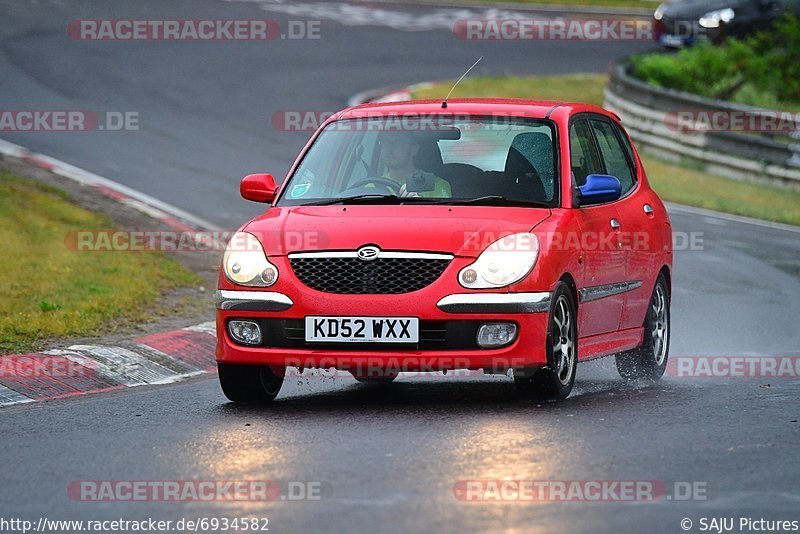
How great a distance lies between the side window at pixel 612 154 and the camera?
10273mm

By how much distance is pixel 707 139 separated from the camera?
971 inches

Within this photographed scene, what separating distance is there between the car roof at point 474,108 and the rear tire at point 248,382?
1.83m

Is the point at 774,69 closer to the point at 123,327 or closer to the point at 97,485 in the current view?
the point at 123,327

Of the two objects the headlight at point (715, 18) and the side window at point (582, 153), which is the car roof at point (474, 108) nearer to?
the side window at point (582, 153)

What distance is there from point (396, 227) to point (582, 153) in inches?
70.8

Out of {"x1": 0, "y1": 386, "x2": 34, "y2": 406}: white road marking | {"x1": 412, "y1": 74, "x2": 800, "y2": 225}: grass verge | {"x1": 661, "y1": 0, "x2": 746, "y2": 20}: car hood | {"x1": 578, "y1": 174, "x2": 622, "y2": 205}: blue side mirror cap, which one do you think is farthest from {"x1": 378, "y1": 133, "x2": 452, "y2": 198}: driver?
{"x1": 661, "y1": 0, "x2": 746, "y2": 20}: car hood

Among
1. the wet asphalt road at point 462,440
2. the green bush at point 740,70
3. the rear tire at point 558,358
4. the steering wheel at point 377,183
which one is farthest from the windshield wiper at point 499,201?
the green bush at point 740,70

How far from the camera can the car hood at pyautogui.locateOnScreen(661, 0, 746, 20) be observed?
33.2 m

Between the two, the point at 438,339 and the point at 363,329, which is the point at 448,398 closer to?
the point at 438,339

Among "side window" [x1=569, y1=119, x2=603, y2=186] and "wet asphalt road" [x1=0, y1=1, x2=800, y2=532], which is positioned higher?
"side window" [x1=569, y1=119, x2=603, y2=186]

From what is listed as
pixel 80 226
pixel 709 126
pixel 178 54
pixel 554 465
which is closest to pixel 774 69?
pixel 709 126

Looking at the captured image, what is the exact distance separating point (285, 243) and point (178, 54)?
22448mm

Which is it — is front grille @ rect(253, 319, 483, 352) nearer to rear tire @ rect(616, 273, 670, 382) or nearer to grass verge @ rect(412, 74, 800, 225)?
rear tire @ rect(616, 273, 670, 382)

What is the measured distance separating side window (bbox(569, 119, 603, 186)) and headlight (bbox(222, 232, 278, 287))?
6.48 feet
